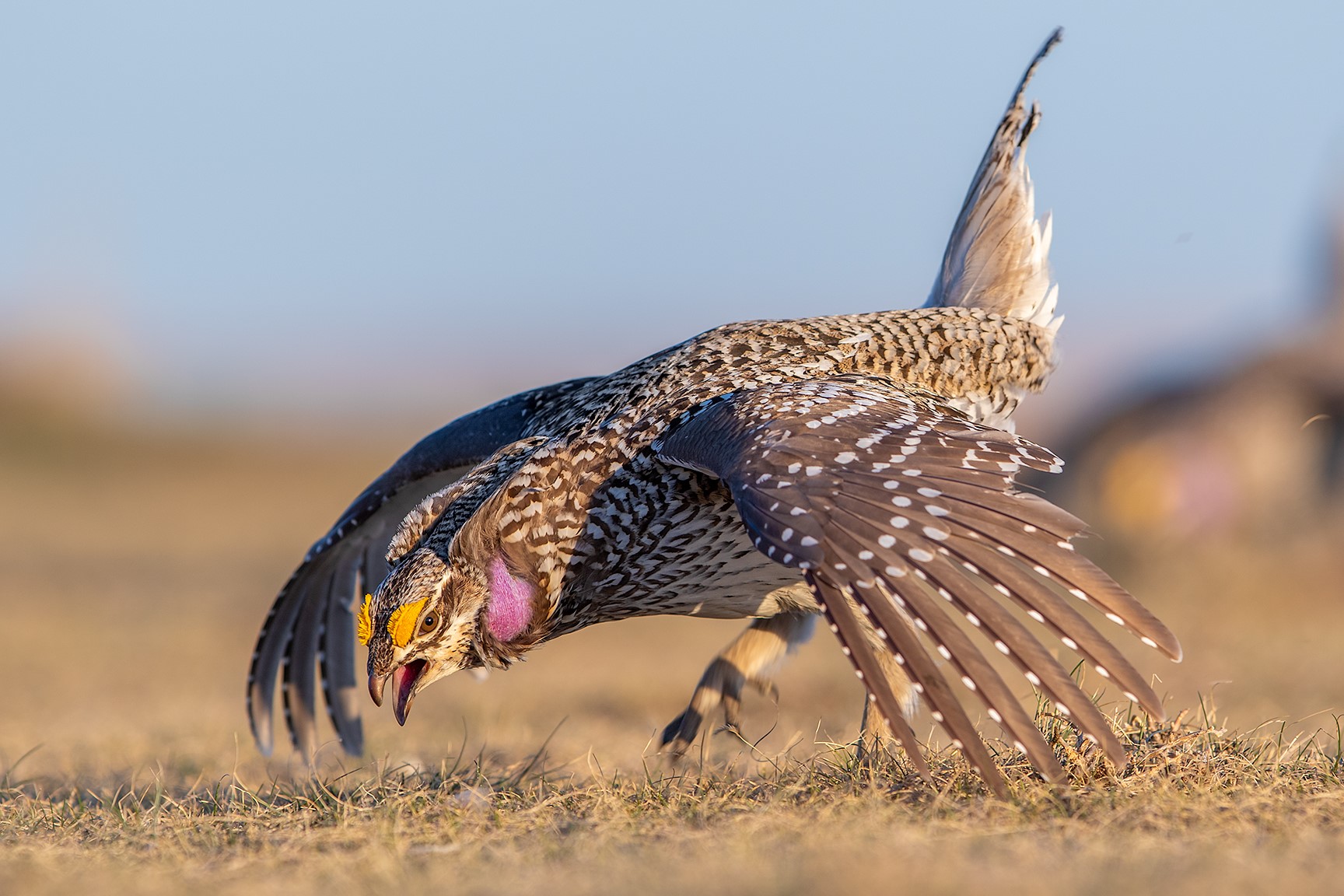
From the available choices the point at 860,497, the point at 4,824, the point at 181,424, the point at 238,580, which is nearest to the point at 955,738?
the point at 860,497

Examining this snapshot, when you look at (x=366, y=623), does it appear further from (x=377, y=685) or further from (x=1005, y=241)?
(x=1005, y=241)

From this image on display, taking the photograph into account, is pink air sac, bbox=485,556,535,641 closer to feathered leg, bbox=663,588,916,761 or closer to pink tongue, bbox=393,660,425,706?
pink tongue, bbox=393,660,425,706

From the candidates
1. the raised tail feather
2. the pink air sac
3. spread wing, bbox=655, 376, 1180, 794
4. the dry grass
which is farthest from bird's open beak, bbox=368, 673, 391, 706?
the raised tail feather

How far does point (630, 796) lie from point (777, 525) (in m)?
0.66

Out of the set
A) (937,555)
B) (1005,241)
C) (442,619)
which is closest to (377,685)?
(442,619)

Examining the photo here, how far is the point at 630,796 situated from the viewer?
307cm

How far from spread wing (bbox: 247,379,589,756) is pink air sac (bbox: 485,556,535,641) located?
3.07 feet

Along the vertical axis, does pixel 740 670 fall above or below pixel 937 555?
below

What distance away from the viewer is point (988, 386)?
452cm

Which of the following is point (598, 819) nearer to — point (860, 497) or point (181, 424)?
point (860, 497)

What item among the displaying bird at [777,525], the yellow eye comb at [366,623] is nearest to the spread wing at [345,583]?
the displaying bird at [777,525]

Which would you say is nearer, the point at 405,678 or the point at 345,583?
the point at 405,678

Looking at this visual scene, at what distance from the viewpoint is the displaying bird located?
2.88 meters

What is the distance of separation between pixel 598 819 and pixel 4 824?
1358 mm
